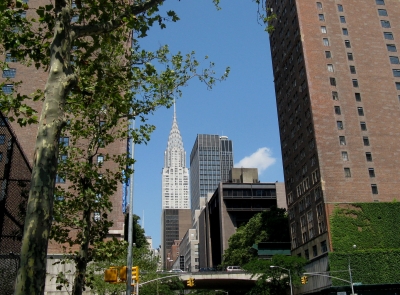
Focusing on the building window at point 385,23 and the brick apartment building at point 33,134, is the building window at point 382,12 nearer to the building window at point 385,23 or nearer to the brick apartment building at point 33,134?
the building window at point 385,23

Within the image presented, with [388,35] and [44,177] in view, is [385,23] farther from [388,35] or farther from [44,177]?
[44,177]

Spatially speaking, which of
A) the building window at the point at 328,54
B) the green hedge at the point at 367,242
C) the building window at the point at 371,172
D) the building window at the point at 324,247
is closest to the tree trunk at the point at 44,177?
the green hedge at the point at 367,242

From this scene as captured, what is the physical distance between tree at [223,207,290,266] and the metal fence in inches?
3384

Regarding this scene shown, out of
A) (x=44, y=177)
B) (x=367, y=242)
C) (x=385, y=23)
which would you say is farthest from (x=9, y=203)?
(x=385, y=23)

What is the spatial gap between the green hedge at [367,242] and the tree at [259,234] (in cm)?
3117

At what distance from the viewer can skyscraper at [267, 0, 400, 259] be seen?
221ft

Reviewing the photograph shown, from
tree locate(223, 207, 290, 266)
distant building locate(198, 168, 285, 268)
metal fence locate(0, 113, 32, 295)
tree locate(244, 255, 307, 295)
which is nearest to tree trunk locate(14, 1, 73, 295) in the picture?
metal fence locate(0, 113, 32, 295)

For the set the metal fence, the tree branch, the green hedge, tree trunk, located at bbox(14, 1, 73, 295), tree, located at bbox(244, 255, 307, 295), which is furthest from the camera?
tree, located at bbox(244, 255, 307, 295)

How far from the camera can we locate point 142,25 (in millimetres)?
11406

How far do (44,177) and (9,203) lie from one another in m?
5.86

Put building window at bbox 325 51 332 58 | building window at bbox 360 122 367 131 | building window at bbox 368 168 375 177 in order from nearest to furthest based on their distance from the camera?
building window at bbox 368 168 375 177 < building window at bbox 360 122 367 131 < building window at bbox 325 51 332 58

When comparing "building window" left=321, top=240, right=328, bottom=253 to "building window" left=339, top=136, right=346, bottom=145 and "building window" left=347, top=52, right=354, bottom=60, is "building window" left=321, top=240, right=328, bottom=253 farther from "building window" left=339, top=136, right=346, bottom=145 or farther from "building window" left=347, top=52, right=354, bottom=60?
"building window" left=347, top=52, right=354, bottom=60

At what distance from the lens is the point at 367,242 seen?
6306 cm

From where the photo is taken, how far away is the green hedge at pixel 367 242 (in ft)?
198
